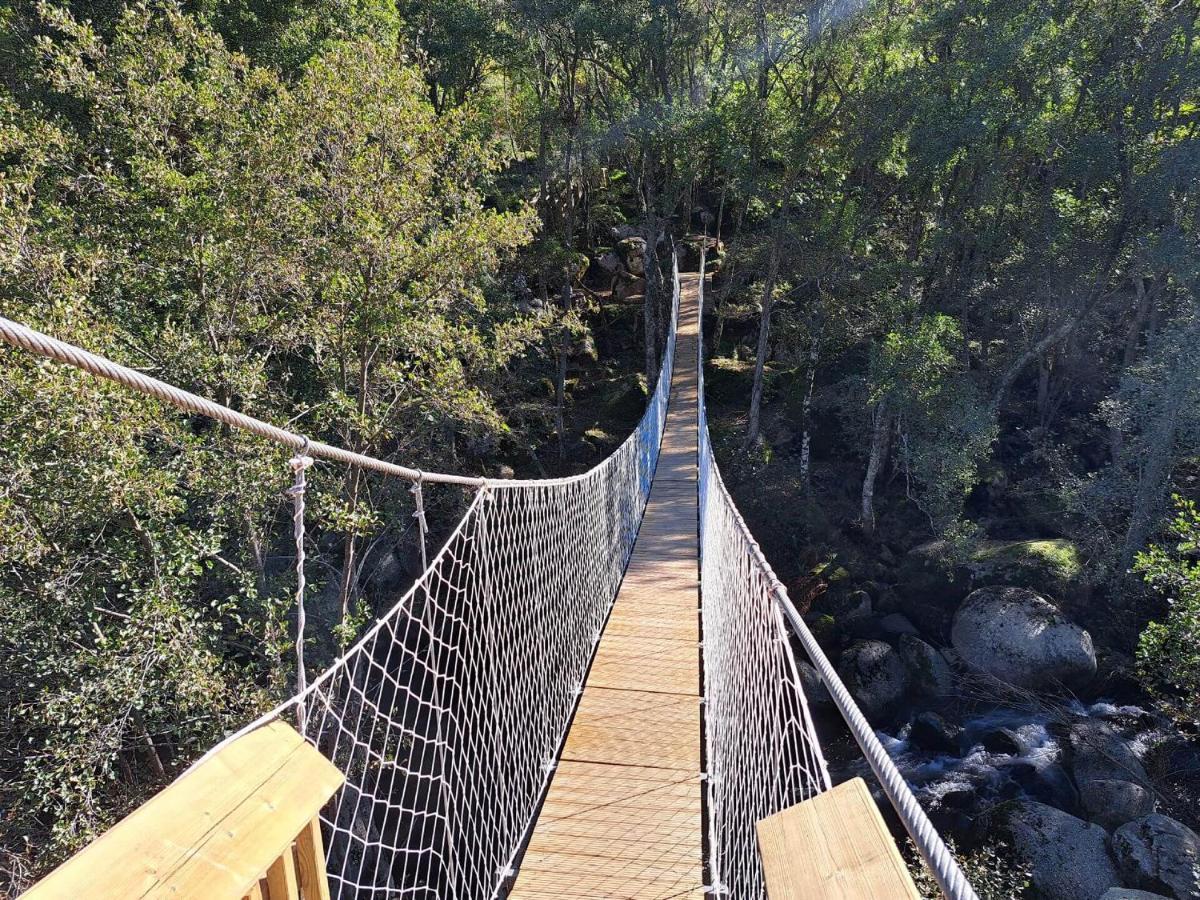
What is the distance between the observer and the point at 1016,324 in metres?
7.71

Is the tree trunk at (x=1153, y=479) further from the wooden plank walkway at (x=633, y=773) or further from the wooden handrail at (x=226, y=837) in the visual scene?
the wooden handrail at (x=226, y=837)

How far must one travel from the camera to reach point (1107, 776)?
4.76 metres

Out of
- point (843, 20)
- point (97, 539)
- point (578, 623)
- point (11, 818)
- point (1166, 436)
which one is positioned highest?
point (843, 20)

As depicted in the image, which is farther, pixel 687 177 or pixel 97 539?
pixel 687 177

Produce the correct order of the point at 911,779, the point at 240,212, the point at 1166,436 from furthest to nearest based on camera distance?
the point at 1166,436
the point at 911,779
the point at 240,212

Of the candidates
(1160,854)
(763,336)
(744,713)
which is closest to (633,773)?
(744,713)

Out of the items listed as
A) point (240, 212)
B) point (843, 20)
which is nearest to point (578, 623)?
point (240, 212)

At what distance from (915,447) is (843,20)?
155 inches

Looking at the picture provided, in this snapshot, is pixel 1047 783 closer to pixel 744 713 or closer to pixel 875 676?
pixel 875 676

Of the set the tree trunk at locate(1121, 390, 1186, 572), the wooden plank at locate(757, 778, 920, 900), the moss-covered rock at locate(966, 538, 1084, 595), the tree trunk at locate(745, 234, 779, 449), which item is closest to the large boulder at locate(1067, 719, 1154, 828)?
the moss-covered rock at locate(966, 538, 1084, 595)

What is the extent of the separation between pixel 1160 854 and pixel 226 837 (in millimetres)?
4970

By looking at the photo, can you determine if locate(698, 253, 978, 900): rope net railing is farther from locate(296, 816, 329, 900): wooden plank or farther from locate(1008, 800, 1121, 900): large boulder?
locate(1008, 800, 1121, 900): large boulder

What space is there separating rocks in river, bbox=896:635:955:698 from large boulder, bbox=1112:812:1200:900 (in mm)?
1657

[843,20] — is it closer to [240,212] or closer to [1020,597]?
[1020,597]
